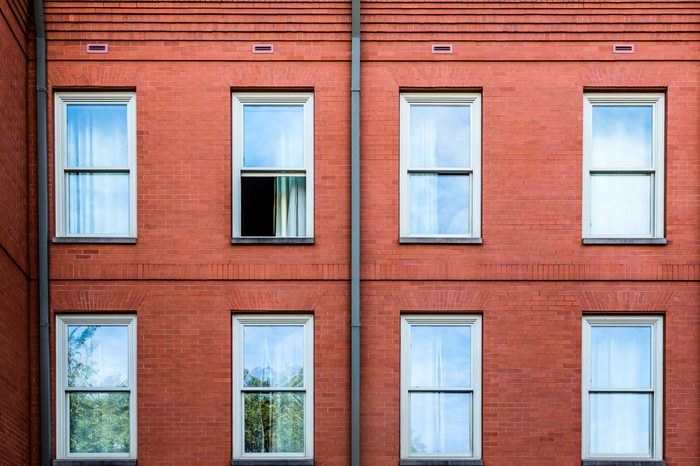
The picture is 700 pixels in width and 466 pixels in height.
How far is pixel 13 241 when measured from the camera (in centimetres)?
1135

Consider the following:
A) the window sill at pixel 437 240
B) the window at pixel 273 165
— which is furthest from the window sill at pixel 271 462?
the window sill at pixel 437 240

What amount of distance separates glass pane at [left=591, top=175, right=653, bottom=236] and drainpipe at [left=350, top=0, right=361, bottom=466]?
310 centimetres

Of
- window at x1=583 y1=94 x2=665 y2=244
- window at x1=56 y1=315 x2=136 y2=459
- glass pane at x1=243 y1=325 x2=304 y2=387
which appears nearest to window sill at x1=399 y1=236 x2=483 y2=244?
window at x1=583 y1=94 x2=665 y2=244

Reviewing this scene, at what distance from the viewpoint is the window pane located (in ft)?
40.4

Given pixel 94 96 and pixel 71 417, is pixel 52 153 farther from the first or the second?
pixel 71 417

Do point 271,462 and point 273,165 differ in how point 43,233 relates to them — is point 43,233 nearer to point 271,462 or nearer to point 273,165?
point 273,165

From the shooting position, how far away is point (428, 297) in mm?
12062

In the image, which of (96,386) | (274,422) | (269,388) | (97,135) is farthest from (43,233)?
A: (274,422)

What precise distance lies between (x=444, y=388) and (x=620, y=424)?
2.30 meters

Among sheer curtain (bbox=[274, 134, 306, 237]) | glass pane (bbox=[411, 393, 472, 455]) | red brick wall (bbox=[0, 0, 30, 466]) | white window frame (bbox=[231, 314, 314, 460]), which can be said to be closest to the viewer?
red brick wall (bbox=[0, 0, 30, 466])

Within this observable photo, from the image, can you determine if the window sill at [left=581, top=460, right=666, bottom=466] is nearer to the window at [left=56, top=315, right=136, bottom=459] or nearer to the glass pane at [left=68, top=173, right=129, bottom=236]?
the window at [left=56, top=315, right=136, bottom=459]

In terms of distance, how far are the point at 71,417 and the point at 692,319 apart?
315 inches

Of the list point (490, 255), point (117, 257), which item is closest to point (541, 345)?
point (490, 255)

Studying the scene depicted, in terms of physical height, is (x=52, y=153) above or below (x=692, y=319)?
above
